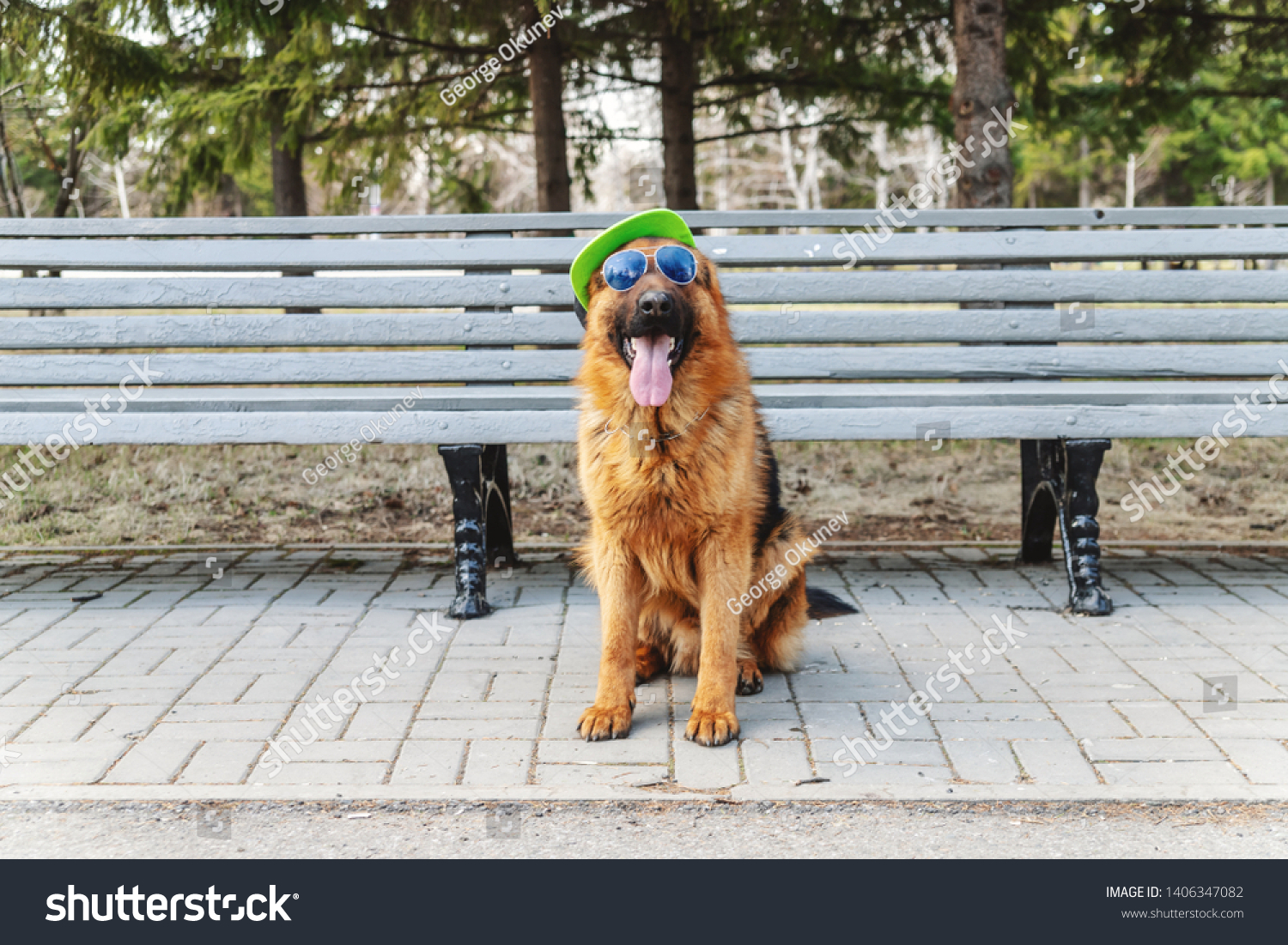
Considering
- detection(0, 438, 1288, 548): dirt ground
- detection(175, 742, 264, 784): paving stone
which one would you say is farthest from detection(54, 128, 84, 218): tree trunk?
detection(175, 742, 264, 784): paving stone

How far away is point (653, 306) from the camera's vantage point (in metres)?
3.21

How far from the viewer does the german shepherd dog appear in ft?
11.0

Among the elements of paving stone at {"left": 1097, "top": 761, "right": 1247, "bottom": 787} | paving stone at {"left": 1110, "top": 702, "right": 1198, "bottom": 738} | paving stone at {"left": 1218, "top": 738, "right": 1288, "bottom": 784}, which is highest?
paving stone at {"left": 1097, "top": 761, "right": 1247, "bottom": 787}

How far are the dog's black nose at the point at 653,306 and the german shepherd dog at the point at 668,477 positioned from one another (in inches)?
0.5

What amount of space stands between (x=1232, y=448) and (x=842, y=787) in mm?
6483

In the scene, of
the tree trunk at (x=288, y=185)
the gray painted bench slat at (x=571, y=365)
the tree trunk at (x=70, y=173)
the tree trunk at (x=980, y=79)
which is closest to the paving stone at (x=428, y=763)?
the gray painted bench slat at (x=571, y=365)

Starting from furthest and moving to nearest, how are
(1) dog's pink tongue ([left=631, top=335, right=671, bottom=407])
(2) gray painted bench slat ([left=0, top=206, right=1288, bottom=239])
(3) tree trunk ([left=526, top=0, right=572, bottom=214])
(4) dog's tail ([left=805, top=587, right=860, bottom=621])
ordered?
(3) tree trunk ([left=526, top=0, right=572, bottom=214])
(2) gray painted bench slat ([left=0, top=206, right=1288, bottom=239])
(4) dog's tail ([left=805, top=587, right=860, bottom=621])
(1) dog's pink tongue ([left=631, top=335, right=671, bottom=407])

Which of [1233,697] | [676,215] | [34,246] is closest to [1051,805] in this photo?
[1233,697]

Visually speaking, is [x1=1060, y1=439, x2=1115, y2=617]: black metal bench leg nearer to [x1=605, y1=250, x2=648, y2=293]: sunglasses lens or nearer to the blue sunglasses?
the blue sunglasses

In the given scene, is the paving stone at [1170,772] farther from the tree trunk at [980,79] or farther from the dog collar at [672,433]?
the tree trunk at [980,79]

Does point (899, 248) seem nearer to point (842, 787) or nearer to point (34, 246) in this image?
point (842, 787)

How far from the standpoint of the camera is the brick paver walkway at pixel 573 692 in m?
3.08

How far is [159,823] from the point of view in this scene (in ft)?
9.27

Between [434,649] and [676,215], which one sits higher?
[676,215]
